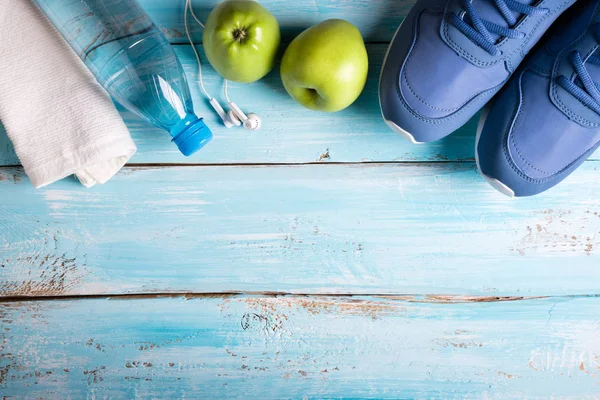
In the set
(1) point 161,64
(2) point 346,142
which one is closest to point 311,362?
(2) point 346,142

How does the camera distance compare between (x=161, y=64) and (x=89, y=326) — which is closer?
(x=161, y=64)

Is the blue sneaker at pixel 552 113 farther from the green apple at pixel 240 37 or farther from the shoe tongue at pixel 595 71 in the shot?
the green apple at pixel 240 37

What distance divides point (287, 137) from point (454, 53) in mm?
241

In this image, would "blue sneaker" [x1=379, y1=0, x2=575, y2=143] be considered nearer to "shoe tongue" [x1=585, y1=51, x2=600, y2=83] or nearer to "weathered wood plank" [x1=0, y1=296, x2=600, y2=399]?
"shoe tongue" [x1=585, y1=51, x2=600, y2=83]

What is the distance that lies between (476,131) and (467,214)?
119 millimetres

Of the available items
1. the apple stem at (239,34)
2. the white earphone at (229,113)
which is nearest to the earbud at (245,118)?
the white earphone at (229,113)

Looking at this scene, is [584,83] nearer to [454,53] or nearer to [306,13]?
[454,53]

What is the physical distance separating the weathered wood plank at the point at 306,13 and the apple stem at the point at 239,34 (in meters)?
0.09

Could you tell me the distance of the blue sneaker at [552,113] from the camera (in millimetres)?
547

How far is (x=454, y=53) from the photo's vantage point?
0.55 m

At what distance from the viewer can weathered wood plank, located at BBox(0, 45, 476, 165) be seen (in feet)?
2.04

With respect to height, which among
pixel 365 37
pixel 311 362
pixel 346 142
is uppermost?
pixel 365 37

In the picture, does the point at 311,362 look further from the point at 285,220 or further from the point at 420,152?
the point at 420,152

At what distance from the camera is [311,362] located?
68 cm
